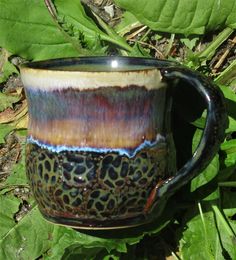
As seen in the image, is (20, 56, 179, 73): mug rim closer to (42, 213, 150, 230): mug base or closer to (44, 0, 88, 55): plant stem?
(44, 0, 88, 55): plant stem

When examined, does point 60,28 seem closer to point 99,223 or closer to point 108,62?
point 108,62

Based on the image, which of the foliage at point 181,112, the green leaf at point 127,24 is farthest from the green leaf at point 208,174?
the green leaf at point 127,24

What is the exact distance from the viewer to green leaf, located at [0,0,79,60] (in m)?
1.12

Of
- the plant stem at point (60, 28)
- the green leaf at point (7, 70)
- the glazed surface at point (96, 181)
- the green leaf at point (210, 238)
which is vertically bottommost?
the green leaf at point (210, 238)

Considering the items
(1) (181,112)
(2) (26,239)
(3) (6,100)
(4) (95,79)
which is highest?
(4) (95,79)

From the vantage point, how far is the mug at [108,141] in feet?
2.93

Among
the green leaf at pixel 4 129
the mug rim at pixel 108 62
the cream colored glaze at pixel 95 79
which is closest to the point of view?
the cream colored glaze at pixel 95 79

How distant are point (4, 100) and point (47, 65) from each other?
0.80 ft

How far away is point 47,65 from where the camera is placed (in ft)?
3.32

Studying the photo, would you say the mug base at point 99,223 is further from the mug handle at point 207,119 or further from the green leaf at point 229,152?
the green leaf at point 229,152

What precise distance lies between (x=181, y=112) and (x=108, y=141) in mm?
177

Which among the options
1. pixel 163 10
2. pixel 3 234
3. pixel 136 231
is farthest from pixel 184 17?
pixel 3 234

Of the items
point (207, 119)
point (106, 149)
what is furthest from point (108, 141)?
point (207, 119)

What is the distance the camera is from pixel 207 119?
90cm
